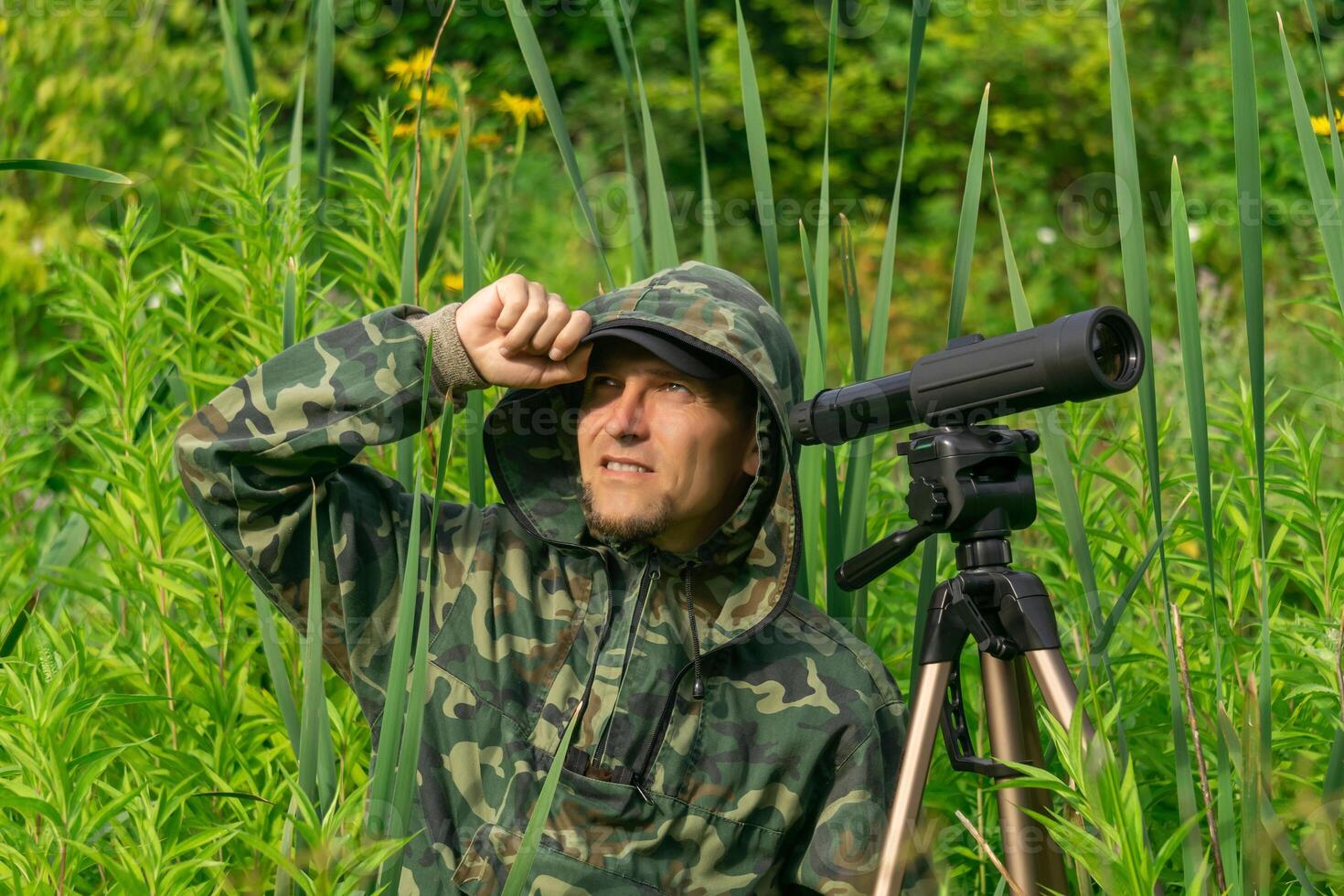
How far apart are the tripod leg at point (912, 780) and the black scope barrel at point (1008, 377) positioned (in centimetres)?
29

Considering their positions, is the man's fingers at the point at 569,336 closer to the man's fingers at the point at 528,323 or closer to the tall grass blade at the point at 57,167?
the man's fingers at the point at 528,323

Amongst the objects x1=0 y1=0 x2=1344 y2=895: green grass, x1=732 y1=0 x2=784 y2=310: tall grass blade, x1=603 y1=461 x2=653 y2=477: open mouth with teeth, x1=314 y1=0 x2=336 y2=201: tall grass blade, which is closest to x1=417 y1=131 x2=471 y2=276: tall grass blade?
x1=0 y1=0 x2=1344 y2=895: green grass

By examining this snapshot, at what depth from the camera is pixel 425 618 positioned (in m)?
1.20

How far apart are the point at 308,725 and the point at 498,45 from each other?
22.0 feet

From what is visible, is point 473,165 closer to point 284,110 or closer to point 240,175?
point 240,175

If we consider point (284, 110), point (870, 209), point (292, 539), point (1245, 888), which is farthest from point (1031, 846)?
point (870, 209)

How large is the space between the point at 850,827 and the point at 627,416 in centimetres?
60

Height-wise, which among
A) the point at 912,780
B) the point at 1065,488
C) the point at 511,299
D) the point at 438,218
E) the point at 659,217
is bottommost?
the point at 912,780

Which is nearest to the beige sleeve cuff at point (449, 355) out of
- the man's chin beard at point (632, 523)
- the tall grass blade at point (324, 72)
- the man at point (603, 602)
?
the man at point (603, 602)

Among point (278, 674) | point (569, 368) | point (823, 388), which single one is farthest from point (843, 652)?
point (278, 674)

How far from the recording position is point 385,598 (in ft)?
5.82

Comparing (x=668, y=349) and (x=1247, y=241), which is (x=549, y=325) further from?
(x=1247, y=241)

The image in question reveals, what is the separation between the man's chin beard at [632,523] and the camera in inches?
67.2

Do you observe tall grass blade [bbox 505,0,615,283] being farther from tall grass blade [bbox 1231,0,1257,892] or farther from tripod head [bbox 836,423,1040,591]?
tall grass blade [bbox 1231,0,1257,892]
